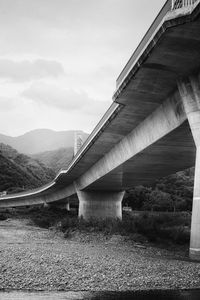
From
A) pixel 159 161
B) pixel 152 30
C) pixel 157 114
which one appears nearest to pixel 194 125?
pixel 152 30

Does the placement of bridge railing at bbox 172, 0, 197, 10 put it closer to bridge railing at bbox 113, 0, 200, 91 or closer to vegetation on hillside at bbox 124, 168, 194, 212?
bridge railing at bbox 113, 0, 200, 91

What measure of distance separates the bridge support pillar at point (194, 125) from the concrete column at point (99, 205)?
29.7m

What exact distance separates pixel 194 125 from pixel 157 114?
15.7 feet

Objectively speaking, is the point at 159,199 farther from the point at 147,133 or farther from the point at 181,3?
A: the point at 181,3

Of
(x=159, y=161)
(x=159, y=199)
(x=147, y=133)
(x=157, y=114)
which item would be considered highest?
(x=157, y=114)

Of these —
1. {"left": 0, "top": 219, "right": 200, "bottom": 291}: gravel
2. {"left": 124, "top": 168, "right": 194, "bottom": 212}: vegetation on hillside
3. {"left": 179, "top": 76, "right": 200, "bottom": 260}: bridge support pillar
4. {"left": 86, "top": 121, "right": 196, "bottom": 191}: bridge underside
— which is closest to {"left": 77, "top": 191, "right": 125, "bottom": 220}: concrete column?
{"left": 86, "top": 121, "right": 196, "bottom": 191}: bridge underside

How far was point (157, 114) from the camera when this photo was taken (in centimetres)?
1911

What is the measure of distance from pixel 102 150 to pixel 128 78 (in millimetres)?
14057

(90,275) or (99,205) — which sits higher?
(90,275)

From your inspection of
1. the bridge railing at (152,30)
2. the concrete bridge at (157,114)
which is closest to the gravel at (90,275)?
the concrete bridge at (157,114)

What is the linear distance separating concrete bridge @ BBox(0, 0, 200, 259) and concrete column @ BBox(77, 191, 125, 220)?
281 inches

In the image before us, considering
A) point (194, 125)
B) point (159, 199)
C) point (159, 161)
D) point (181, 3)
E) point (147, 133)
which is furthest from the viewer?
point (159, 199)

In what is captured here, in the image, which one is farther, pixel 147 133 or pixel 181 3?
pixel 147 133

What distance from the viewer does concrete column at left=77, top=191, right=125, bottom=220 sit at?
43.2 m
